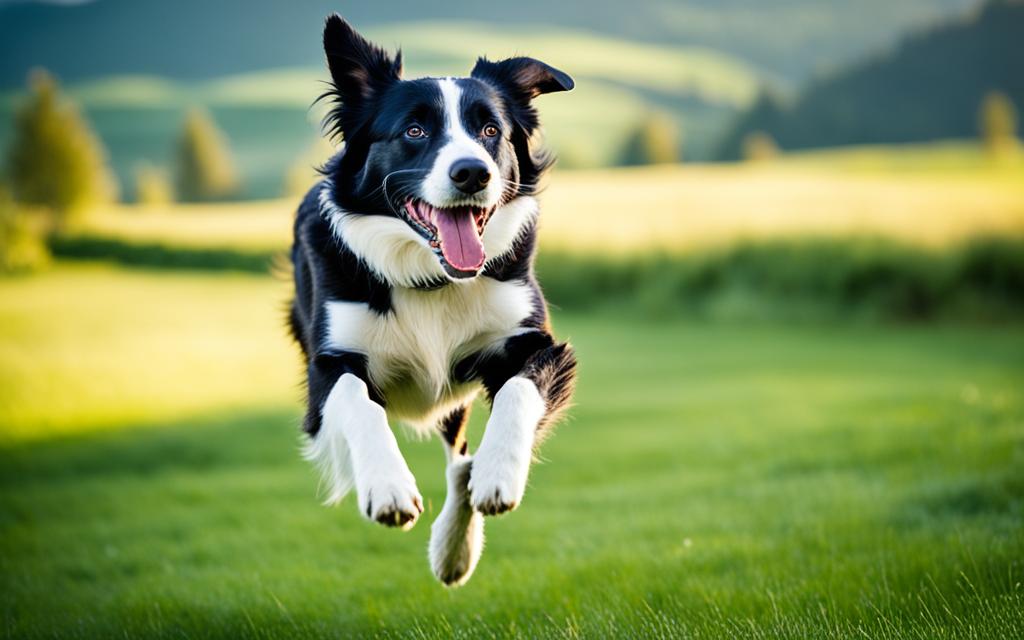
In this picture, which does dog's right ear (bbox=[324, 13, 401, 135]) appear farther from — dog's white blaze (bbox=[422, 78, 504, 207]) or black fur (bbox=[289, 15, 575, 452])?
dog's white blaze (bbox=[422, 78, 504, 207])

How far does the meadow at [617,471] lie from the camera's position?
5.23 metres

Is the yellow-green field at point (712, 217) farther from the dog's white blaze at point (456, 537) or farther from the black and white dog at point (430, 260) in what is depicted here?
the dog's white blaze at point (456, 537)

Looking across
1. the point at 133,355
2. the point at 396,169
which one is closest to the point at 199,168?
the point at 133,355

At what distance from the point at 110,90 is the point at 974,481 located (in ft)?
371

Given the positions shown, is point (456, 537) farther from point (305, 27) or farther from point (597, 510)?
point (305, 27)

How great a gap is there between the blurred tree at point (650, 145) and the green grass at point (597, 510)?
4958cm

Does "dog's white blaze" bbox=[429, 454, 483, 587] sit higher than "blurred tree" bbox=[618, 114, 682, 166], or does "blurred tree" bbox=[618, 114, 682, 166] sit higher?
"dog's white blaze" bbox=[429, 454, 483, 587]

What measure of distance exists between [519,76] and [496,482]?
202cm

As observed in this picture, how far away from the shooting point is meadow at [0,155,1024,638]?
5230 mm

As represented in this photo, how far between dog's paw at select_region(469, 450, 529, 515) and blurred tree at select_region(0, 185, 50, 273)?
3261cm

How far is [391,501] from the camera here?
345cm

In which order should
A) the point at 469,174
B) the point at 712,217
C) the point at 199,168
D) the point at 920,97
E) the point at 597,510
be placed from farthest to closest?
the point at 920,97
the point at 199,168
the point at 712,217
the point at 597,510
the point at 469,174

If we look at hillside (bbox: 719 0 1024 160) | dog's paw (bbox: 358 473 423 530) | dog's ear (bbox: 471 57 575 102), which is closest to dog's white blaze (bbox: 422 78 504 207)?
dog's ear (bbox: 471 57 575 102)

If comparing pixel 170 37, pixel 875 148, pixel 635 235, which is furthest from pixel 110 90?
pixel 635 235
